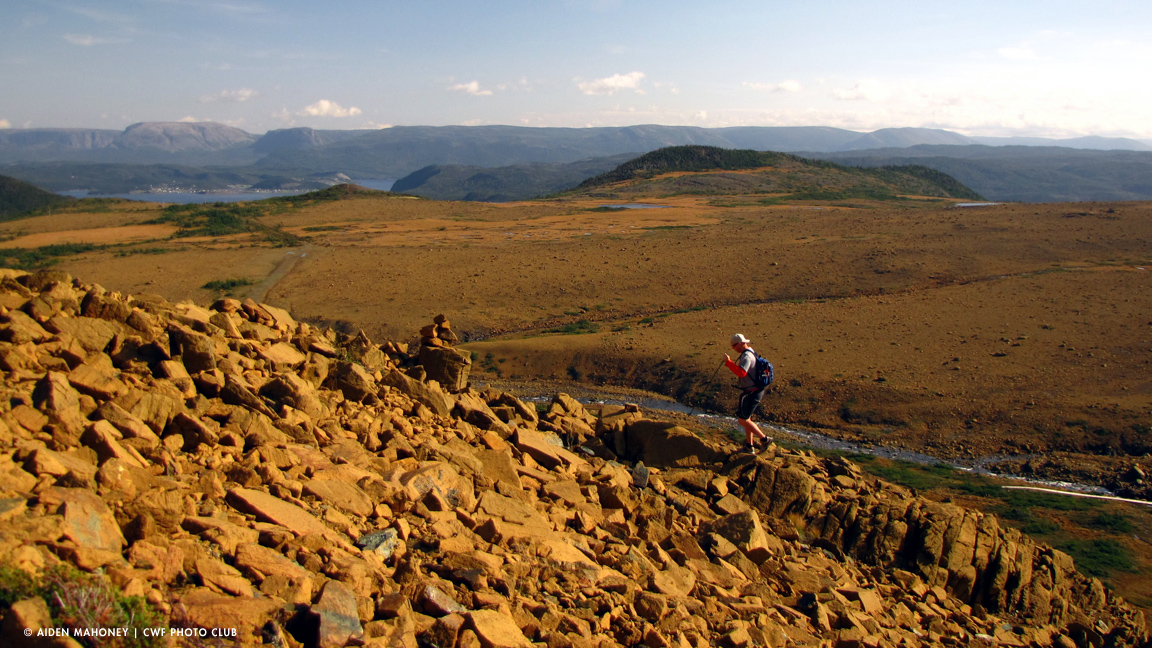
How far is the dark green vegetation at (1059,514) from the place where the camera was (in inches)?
423

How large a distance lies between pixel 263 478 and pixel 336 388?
2916 millimetres

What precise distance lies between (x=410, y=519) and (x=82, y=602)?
109 inches

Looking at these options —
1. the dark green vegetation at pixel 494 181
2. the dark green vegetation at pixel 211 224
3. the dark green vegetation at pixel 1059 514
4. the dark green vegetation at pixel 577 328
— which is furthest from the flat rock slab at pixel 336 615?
the dark green vegetation at pixel 494 181

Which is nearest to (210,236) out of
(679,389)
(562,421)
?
(679,389)

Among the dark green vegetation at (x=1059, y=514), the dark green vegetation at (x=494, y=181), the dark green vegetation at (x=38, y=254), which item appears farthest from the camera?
the dark green vegetation at (x=494, y=181)

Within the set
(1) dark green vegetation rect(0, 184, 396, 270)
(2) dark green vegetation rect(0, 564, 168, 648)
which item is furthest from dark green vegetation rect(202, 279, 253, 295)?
(2) dark green vegetation rect(0, 564, 168, 648)

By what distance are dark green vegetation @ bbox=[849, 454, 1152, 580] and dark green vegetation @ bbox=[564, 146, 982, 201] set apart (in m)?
52.4

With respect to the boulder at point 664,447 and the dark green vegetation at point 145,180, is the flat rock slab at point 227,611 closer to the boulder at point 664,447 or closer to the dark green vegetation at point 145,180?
the boulder at point 664,447

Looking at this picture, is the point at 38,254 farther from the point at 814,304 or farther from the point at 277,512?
the point at 277,512

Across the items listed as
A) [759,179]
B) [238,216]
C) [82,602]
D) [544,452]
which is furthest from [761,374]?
[759,179]

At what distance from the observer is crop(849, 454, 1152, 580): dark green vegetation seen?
1073 cm

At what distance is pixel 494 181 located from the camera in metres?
149

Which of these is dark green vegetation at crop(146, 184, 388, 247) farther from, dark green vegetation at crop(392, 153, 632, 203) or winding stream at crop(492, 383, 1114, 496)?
dark green vegetation at crop(392, 153, 632, 203)

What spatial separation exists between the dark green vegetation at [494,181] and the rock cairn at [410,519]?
115502mm
